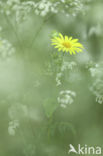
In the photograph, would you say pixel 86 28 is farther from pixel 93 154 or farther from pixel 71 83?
pixel 93 154

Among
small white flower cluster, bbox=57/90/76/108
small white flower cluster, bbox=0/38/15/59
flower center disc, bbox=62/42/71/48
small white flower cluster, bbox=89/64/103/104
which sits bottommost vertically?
small white flower cluster, bbox=57/90/76/108

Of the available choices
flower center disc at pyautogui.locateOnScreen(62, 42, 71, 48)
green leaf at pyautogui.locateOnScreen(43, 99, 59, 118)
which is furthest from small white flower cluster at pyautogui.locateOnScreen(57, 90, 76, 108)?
flower center disc at pyautogui.locateOnScreen(62, 42, 71, 48)

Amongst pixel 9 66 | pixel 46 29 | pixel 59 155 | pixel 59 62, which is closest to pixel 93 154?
pixel 59 155

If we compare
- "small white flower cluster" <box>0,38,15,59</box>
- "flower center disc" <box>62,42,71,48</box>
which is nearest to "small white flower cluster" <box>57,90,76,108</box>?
"flower center disc" <box>62,42,71,48</box>

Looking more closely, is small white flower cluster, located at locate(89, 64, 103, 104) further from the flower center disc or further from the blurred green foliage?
the flower center disc

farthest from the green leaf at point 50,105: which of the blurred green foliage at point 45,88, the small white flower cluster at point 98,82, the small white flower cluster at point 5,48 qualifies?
the small white flower cluster at point 5,48

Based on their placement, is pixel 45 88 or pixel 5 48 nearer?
pixel 5 48

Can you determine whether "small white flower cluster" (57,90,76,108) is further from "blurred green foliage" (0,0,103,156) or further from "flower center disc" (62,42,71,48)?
"flower center disc" (62,42,71,48)

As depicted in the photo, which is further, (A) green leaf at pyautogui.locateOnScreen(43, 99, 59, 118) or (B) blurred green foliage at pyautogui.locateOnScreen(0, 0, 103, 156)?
(B) blurred green foliage at pyautogui.locateOnScreen(0, 0, 103, 156)

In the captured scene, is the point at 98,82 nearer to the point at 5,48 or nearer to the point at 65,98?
the point at 65,98

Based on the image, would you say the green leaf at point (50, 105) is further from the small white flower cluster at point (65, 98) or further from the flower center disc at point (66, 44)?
the flower center disc at point (66, 44)

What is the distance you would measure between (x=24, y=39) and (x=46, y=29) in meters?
0.16

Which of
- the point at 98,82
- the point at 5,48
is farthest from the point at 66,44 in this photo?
the point at 5,48

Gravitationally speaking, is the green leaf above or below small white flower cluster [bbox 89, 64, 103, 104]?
below
